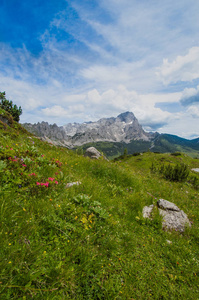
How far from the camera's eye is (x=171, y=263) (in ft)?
12.3

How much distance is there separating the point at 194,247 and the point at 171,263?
1.39 meters

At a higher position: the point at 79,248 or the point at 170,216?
the point at 79,248

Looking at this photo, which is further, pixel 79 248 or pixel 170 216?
pixel 170 216

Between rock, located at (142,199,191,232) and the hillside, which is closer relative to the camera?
the hillside

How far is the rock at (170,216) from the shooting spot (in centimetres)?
520

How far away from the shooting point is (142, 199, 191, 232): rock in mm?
5195

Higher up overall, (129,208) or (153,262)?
(129,208)

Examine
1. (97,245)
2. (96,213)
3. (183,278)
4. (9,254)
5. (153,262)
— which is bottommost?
(183,278)

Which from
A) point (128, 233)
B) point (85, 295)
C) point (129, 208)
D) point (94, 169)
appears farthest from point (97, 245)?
point (94, 169)

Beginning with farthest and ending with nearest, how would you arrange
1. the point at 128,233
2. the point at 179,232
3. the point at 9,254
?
the point at 179,232 < the point at 128,233 < the point at 9,254

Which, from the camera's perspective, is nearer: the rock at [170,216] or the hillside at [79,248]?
the hillside at [79,248]

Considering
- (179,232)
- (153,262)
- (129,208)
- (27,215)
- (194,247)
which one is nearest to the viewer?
(27,215)

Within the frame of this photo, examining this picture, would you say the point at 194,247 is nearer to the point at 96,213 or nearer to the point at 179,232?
the point at 179,232

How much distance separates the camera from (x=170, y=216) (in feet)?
18.5
